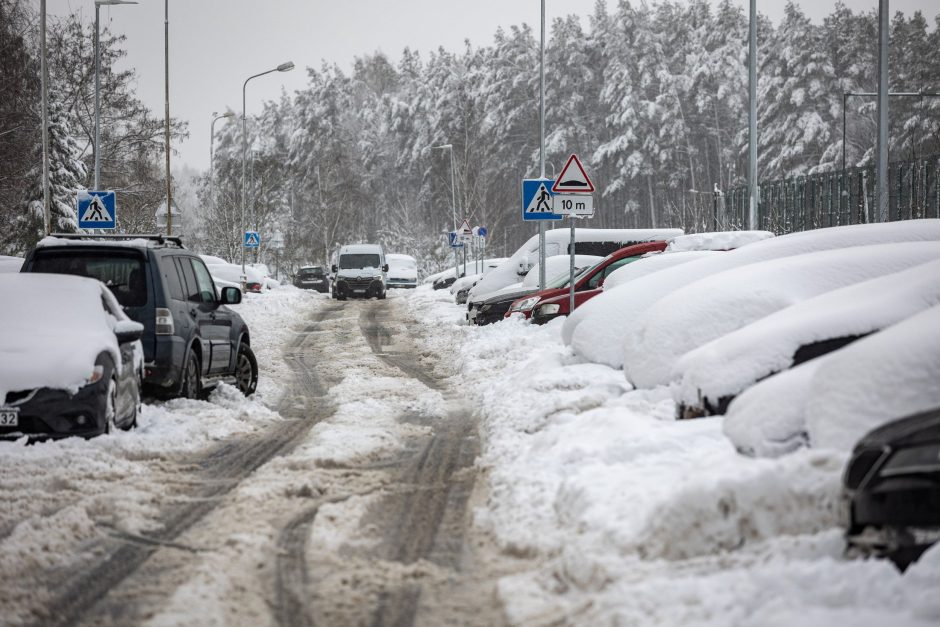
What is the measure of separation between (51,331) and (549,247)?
791 inches

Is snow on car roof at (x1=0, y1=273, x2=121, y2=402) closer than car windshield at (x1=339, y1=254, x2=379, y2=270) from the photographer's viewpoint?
Yes

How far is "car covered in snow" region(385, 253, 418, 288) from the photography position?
56.1 meters

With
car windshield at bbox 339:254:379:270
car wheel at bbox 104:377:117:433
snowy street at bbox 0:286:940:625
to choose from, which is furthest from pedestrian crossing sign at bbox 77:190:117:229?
car windshield at bbox 339:254:379:270

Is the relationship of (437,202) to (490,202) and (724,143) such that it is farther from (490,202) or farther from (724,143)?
(724,143)

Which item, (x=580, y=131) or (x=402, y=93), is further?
(x=402, y=93)

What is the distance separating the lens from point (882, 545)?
442cm

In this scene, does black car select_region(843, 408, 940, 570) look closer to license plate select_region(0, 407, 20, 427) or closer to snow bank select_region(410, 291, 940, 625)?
snow bank select_region(410, 291, 940, 625)

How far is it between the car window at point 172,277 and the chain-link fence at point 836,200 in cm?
2416

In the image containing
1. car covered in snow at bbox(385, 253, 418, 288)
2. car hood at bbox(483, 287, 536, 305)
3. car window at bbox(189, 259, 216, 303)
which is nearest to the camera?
car window at bbox(189, 259, 216, 303)

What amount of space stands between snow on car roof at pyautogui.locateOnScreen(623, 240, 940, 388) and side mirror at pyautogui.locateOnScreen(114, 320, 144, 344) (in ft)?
15.0

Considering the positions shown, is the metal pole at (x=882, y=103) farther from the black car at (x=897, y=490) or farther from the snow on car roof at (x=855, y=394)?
the black car at (x=897, y=490)

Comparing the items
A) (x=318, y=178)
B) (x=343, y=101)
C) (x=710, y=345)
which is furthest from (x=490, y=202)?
(x=710, y=345)

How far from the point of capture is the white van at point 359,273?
45.4 metres

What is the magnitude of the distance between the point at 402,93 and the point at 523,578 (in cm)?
9751
